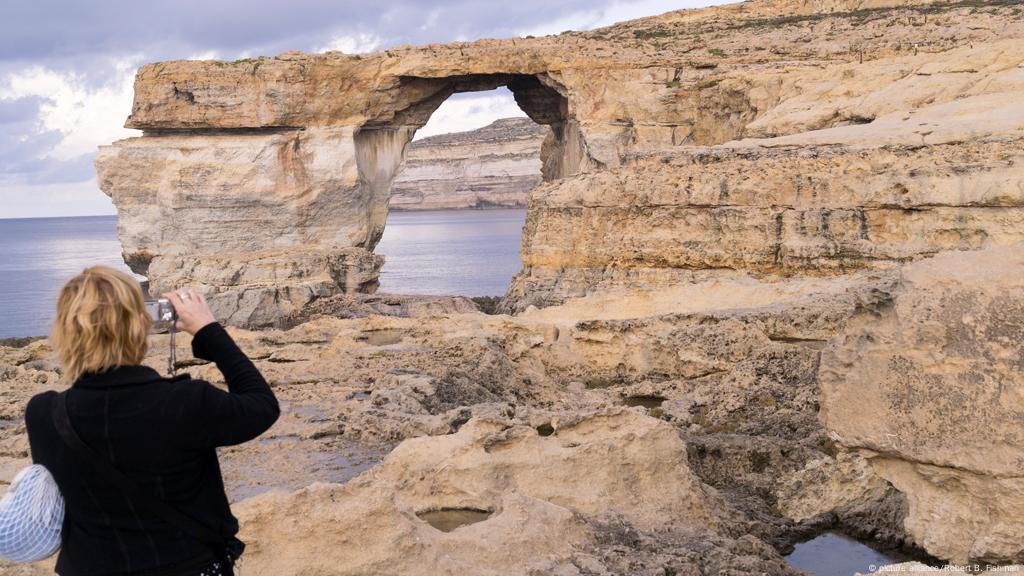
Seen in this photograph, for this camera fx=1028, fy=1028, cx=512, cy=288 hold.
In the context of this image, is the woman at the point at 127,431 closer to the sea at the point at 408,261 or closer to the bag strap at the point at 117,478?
the bag strap at the point at 117,478

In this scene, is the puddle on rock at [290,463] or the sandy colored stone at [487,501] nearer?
the sandy colored stone at [487,501]

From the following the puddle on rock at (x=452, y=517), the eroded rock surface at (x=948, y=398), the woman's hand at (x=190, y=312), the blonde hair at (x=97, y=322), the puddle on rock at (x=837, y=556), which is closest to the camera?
the blonde hair at (x=97, y=322)

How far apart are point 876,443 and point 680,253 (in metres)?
8.51

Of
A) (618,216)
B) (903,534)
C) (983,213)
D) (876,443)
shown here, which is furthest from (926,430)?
(618,216)

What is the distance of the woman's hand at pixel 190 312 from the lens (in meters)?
2.87

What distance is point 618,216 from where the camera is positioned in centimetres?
1469

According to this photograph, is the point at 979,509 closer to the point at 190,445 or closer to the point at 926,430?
the point at 926,430

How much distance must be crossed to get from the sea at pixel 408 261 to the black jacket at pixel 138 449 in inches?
686

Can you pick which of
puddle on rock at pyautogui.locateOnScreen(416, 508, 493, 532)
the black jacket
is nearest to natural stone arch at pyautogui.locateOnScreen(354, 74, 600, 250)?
puddle on rock at pyautogui.locateOnScreen(416, 508, 493, 532)

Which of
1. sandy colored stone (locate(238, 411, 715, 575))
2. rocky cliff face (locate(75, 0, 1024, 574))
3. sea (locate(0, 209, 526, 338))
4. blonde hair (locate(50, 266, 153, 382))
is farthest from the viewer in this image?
sea (locate(0, 209, 526, 338))

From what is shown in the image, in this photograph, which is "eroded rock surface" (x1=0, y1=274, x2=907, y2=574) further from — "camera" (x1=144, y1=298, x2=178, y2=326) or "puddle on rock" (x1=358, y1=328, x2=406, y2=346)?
"camera" (x1=144, y1=298, x2=178, y2=326)

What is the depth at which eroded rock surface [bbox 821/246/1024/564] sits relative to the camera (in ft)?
17.1

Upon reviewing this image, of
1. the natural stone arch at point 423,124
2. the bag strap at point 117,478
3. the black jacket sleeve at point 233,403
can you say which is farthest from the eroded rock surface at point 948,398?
the natural stone arch at point 423,124

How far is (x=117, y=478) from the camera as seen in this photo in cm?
267
